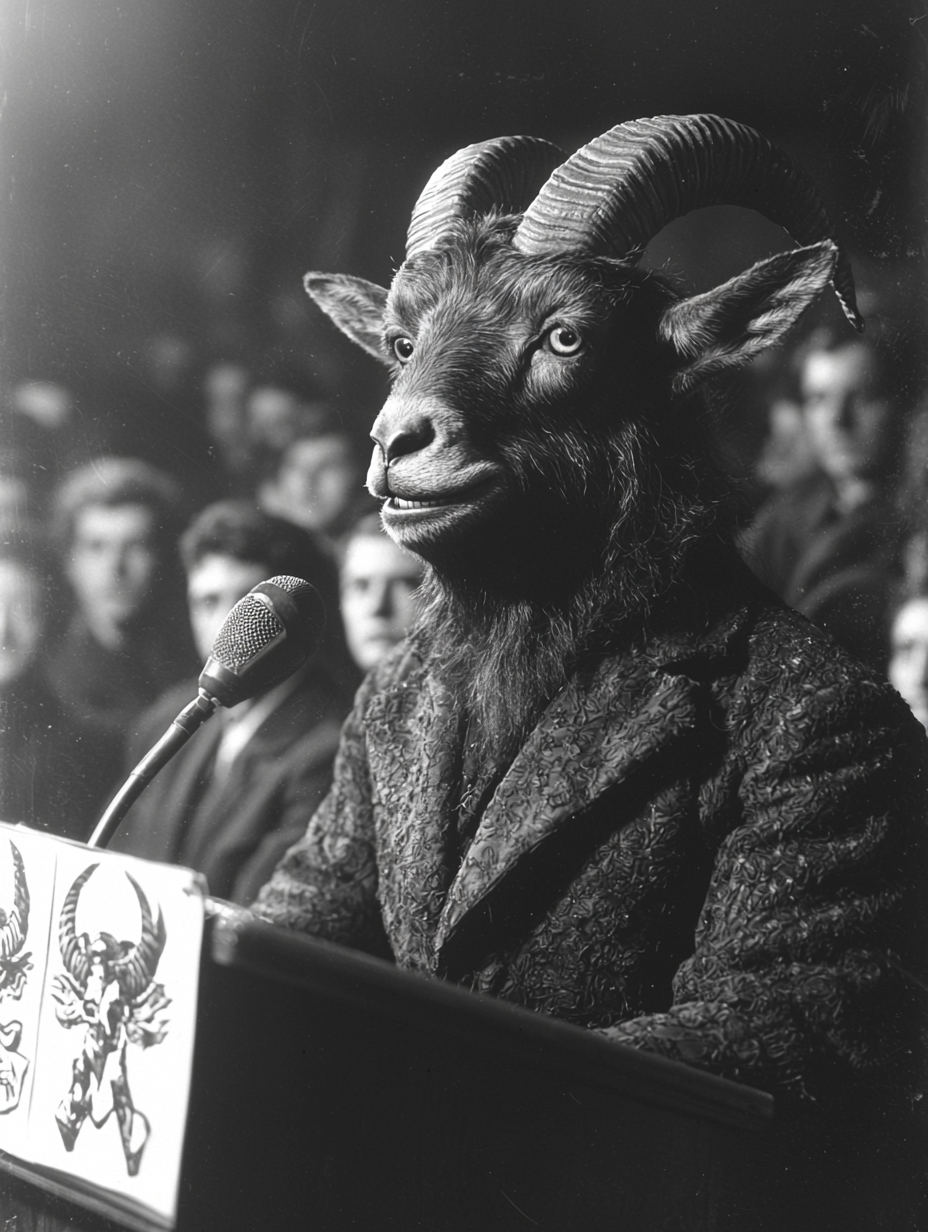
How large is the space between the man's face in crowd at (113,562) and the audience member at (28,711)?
0.09m

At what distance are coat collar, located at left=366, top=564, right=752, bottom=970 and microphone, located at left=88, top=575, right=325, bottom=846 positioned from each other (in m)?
0.27

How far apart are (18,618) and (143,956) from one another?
3.38 feet

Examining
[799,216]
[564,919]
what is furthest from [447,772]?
[799,216]

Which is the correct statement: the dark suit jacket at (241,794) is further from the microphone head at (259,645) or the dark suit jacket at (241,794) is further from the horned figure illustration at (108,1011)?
the horned figure illustration at (108,1011)

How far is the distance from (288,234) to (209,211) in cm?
19

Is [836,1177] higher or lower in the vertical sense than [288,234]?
lower

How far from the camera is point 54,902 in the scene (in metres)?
1.80

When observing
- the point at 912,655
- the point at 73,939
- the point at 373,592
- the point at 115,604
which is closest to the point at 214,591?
the point at 115,604

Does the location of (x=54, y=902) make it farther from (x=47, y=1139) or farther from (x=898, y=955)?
(x=898, y=955)

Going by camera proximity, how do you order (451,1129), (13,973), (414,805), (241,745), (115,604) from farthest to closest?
(115,604), (241,745), (13,973), (414,805), (451,1129)

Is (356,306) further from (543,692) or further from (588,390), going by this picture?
(543,692)

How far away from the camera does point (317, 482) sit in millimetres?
2145

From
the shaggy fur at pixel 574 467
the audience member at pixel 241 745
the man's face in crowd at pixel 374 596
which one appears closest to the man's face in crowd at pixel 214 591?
the audience member at pixel 241 745

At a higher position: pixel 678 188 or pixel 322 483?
pixel 678 188
